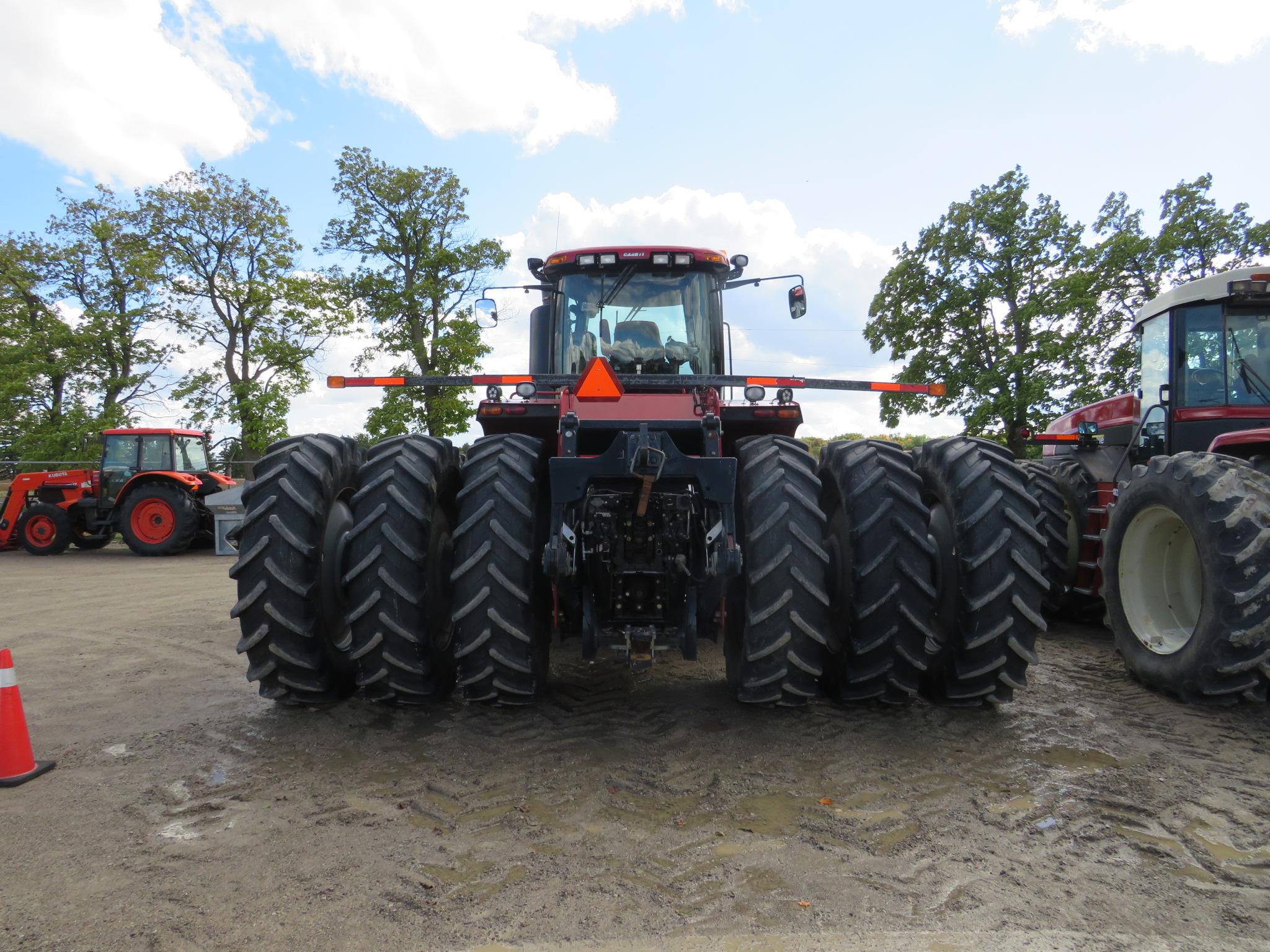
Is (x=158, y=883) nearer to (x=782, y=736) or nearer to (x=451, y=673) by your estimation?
(x=451, y=673)

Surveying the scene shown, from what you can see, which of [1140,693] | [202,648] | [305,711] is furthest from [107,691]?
[1140,693]

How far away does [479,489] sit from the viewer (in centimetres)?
391

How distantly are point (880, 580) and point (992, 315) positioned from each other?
70.8 feet

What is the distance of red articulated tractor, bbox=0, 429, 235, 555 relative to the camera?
14641 millimetres

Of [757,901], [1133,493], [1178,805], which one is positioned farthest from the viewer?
[1133,493]

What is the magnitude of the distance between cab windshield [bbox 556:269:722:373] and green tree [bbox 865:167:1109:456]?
57.3 feet

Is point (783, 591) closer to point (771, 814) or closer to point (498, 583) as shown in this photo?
point (771, 814)

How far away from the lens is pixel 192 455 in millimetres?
Result: 15758

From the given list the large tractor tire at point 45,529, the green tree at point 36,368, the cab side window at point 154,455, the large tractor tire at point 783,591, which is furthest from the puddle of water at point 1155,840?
the green tree at point 36,368

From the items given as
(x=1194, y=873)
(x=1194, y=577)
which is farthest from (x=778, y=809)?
(x=1194, y=577)

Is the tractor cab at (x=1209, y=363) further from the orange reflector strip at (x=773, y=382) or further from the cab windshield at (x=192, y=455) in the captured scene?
the cab windshield at (x=192, y=455)

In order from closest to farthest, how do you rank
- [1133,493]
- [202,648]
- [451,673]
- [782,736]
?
[782,736], [451,673], [1133,493], [202,648]

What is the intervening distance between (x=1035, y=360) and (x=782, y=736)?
801 inches

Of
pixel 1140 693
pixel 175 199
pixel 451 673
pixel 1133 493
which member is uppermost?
pixel 175 199
